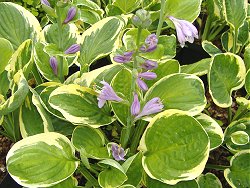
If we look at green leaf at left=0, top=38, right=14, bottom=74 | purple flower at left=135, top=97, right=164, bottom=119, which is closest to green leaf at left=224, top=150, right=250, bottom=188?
purple flower at left=135, top=97, right=164, bottom=119

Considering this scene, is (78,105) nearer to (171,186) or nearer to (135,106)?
(135,106)

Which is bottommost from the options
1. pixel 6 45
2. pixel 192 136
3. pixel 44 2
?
pixel 192 136

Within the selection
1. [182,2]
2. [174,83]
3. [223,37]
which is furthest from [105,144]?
[223,37]

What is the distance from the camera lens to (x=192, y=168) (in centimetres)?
96

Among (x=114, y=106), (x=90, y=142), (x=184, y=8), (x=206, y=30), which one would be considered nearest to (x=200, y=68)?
(x=184, y=8)

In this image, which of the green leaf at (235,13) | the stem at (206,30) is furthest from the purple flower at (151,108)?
the stem at (206,30)

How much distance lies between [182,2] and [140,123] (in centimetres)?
38

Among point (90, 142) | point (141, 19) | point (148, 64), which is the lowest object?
point (90, 142)

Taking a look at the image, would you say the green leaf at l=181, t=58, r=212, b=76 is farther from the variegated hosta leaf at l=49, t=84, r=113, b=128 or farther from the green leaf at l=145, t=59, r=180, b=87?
the variegated hosta leaf at l=49, t=84, r=113, b=128

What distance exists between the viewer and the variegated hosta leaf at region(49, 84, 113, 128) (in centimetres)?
102

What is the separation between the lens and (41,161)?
3.18ft

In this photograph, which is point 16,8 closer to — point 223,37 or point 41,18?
point 41,18

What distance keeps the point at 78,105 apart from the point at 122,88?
0.12 m

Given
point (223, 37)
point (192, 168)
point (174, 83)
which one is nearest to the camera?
point (192, 168)
